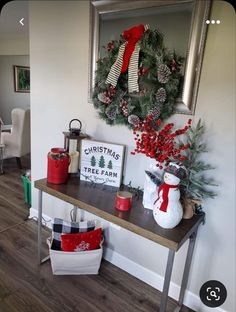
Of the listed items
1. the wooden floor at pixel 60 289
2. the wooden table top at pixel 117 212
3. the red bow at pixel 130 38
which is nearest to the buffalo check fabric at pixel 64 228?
the wooden floor at pixel 60 289

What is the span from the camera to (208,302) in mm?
1471

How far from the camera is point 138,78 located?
4.54 ft

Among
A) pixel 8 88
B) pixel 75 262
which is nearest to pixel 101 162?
pixel 75 262

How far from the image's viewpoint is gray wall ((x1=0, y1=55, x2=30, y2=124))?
5.96 meters

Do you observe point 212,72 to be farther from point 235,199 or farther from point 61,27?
point 61,27

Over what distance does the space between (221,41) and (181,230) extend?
919 mm

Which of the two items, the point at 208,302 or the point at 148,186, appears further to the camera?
the point at 208,302

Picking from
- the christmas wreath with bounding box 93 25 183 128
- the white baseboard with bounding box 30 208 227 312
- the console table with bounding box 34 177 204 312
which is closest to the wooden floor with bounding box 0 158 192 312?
the white baseboard with bounding box 30 208 227 312

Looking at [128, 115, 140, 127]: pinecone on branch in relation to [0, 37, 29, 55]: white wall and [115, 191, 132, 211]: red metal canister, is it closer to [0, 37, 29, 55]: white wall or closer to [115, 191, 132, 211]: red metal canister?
[115, 191, 132, 211]: red metal canister

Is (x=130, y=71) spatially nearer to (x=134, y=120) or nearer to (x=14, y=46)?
(x=134, y=120)

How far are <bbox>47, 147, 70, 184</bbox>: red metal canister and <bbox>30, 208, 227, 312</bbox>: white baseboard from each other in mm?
719

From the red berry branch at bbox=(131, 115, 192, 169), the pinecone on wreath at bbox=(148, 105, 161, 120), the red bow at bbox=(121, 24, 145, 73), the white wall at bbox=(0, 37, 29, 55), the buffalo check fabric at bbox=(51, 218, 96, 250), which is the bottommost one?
the buffalo check fabric at bbox=(51, 218, 96, 250)

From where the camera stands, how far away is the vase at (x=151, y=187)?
1.30 meters

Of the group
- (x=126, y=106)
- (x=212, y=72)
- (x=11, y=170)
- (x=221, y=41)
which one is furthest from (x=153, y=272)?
(x=11, y=170)
